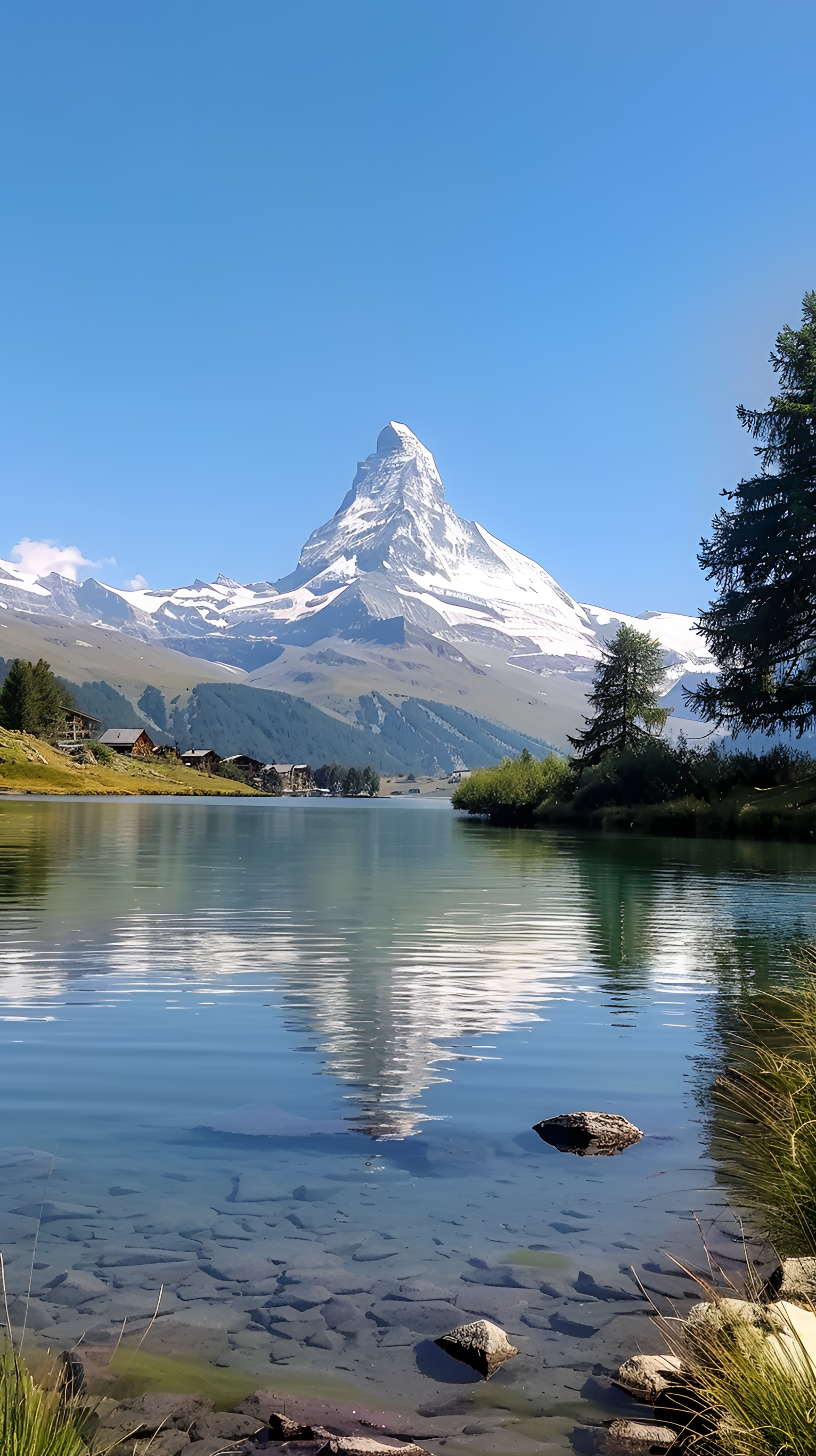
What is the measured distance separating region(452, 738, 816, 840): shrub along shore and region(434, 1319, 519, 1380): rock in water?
217 feet

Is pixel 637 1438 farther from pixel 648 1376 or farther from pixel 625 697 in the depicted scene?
pixel 625 697

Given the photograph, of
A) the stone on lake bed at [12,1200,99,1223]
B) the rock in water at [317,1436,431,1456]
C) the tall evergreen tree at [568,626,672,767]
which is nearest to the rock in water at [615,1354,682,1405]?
the rock in water at [317,1436,431,1456]

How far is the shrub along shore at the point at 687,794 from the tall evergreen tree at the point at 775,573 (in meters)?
6.09

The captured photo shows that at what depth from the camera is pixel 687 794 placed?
279ft

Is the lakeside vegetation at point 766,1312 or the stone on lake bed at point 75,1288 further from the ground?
the lakeside vegetation at point 766,1312

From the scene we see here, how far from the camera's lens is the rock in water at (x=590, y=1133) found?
1155 cm

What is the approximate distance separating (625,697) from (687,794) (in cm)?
1910

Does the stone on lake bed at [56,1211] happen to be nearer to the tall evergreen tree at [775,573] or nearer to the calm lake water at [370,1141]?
the calm lake water at [370,1141]

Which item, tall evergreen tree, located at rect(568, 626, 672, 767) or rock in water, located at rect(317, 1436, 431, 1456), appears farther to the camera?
tall evergreen tree, located at rect(568, 626, 672, 767)

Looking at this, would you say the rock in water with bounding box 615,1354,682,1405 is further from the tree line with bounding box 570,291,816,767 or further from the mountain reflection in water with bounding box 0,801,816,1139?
the tree line with bounding box 570,291,816,767

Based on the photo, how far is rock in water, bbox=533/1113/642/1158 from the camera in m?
11.5

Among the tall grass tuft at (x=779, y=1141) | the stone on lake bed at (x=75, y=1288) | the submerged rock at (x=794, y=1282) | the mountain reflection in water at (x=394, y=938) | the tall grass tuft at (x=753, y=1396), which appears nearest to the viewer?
the tall grass tuft at (x=753, y=1396)

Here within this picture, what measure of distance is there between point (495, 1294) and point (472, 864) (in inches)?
2033

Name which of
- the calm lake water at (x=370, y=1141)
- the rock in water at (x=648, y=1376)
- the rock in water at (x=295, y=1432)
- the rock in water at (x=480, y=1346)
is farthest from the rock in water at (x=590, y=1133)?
the rock in water at (x=295, y=1432)
